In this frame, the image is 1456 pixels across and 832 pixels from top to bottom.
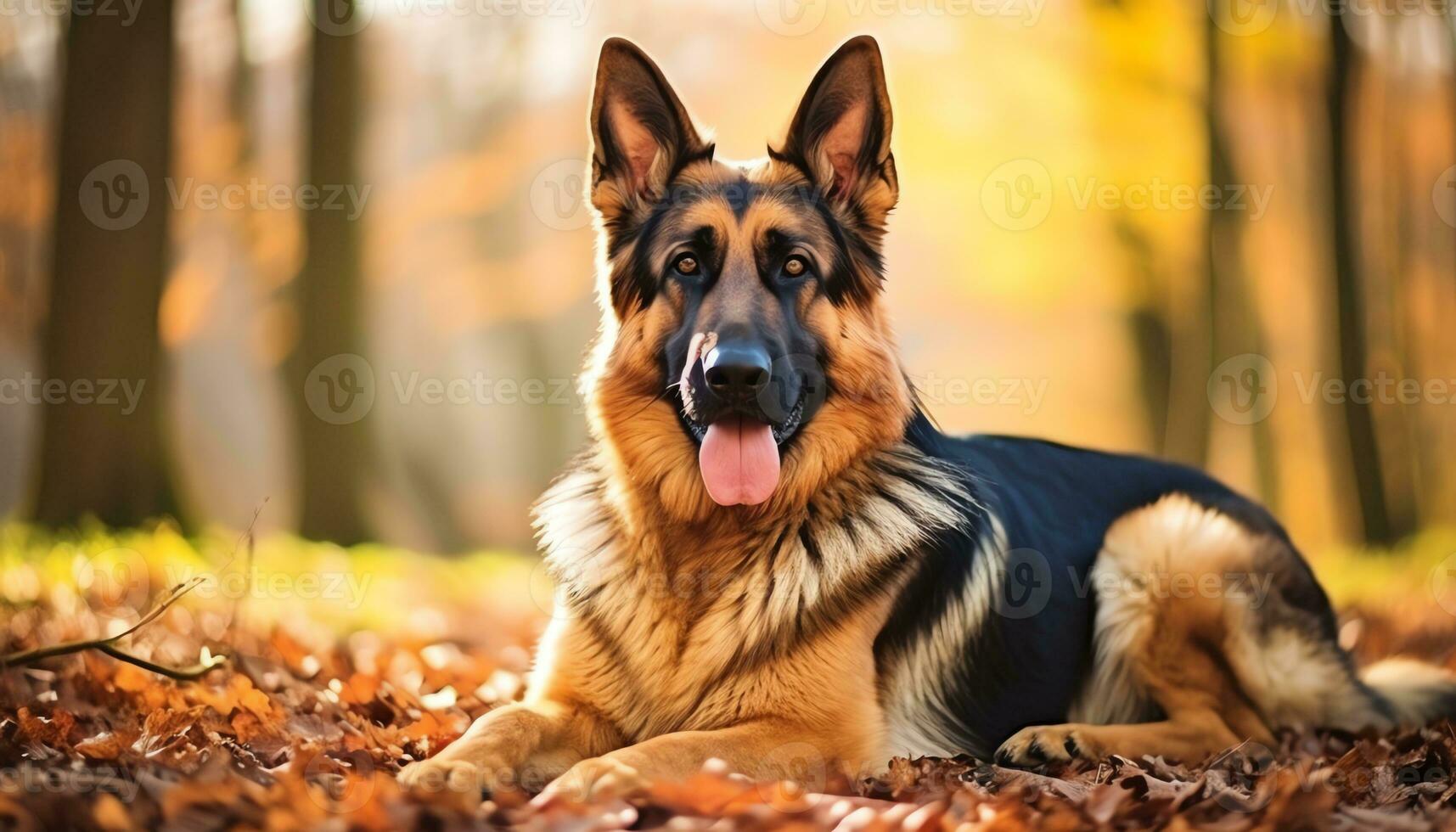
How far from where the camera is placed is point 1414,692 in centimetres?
489

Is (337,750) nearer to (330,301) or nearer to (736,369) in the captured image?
(736,369)

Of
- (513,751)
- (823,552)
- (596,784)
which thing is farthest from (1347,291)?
(596,784)

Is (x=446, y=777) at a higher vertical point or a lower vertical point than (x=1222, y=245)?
lower

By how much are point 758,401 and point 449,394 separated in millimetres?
13053

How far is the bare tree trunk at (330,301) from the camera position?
34.2ft

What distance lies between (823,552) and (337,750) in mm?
1750

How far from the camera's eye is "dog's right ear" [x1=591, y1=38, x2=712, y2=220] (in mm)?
4309

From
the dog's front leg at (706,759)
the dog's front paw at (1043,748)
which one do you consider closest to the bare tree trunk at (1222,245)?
the dog's front paw at (1043,748)

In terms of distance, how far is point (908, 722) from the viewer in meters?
4.11

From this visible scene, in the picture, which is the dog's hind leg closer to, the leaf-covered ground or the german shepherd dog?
the german shepherd dog

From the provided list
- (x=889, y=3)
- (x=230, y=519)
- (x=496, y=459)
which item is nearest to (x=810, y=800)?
(x=230, y=519)

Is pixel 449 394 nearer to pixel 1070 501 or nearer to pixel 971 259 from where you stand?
pixel 971 259

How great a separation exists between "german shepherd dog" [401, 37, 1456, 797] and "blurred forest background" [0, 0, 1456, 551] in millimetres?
3768

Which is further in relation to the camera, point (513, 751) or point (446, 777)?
point (513, 751)
